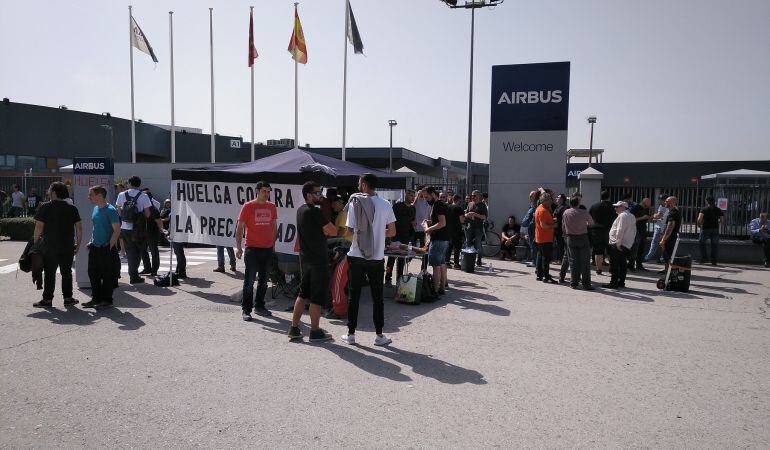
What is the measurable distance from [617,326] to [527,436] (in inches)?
162

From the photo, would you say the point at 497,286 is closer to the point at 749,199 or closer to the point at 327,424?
the point at 327,424

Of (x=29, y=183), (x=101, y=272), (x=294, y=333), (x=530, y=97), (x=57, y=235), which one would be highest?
(x=530, y=97)

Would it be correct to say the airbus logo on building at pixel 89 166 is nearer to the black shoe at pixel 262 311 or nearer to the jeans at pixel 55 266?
the jeans at pixel 55 266

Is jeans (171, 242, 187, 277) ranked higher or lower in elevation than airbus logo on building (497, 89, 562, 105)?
lower

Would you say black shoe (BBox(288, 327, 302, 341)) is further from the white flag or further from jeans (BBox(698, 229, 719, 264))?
the white flag

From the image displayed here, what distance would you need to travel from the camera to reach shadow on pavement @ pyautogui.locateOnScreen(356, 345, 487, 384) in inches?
213

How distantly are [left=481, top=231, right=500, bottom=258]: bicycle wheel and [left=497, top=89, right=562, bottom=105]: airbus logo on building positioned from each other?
4.01 m

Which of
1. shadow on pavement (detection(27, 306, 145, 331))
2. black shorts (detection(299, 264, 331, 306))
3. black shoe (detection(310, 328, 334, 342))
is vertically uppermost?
black shorts (detection(299, 264, 331, 306))

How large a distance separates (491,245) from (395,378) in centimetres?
1124

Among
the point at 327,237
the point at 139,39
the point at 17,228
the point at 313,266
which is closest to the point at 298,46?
the point at 139,39

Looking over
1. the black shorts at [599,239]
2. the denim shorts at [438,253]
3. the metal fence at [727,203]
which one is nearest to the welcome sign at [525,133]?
Result: the metal fence at [727,203]

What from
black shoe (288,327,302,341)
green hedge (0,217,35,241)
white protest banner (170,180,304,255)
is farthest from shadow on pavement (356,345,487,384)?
green hedge (0,217,35,241)

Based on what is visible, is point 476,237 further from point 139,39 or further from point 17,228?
point 139,39

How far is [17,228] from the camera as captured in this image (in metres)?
19.2
